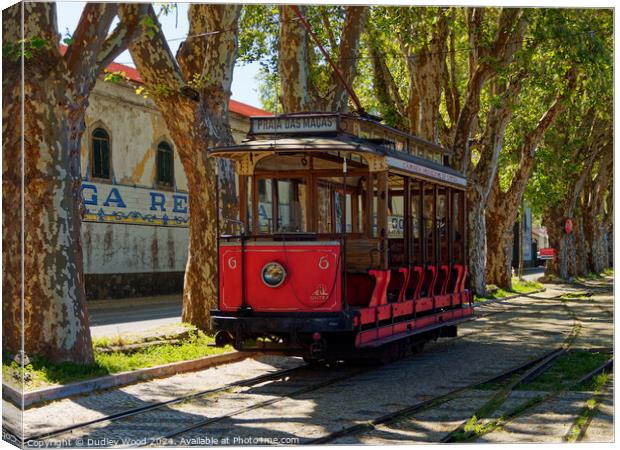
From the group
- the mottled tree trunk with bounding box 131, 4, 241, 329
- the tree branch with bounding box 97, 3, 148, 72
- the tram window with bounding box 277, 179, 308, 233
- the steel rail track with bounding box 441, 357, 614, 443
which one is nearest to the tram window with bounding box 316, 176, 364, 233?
the tram window with bounding box 277, 179, 308, 233

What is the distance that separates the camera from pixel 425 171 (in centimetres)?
1516

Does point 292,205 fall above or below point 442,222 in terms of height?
above

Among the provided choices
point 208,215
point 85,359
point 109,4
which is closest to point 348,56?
point 208,215

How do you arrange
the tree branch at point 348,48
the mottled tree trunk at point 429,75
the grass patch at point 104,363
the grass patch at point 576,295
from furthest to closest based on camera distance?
the grass patch at point 576,295
the mottled tree trunk at point 429,75
the tree branch at point 348,48
the grass patch at point 104,363

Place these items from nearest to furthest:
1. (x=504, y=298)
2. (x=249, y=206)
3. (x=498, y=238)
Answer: (x=249, y=206) → (x=504, y=298) → (x=498, y=238)

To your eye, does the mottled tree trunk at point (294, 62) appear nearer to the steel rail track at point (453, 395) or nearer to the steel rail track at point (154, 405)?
the steel rail track at point (154, 405)

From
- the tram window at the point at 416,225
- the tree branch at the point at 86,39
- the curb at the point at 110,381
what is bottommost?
the curb at the point at 110,381

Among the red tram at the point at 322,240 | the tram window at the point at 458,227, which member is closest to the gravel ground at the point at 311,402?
the red tram at the point at 322,240

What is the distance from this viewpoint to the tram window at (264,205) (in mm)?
13422

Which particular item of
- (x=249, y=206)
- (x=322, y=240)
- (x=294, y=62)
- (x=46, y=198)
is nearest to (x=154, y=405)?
(x=46, y=198)

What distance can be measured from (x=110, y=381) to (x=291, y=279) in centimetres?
258

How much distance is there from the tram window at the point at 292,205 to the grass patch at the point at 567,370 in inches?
141

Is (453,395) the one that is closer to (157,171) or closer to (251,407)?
(251,407)

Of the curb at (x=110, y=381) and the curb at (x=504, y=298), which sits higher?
the curb at (x=504, y=298)
